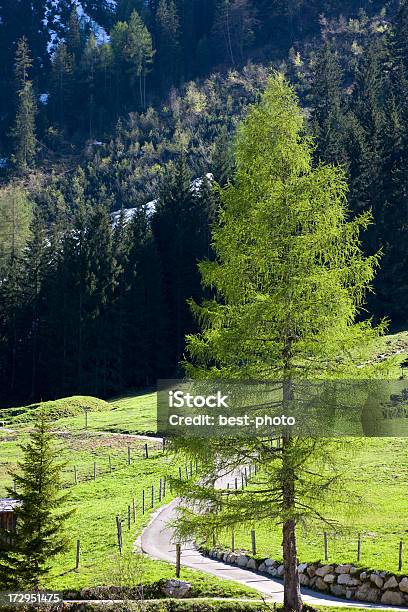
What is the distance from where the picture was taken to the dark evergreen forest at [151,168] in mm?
86938

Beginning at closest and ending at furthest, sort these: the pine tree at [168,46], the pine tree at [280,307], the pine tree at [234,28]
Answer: the pine tree at [280,307]
the pine tree at [234,28]
the pine tree at [168,46]

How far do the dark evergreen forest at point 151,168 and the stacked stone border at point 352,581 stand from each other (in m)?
10.7

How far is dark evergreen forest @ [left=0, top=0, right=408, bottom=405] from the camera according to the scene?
8694 cm

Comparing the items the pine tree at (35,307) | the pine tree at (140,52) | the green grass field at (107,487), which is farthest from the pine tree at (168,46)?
the green grass field at (107,487)

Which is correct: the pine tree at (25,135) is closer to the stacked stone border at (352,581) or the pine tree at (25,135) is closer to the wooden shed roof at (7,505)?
the wooden shed roof at (7,505)

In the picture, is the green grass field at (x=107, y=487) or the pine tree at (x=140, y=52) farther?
the pine tree at (x=140, y=52)

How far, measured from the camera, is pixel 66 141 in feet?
605

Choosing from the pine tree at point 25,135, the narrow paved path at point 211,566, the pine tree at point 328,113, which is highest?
the pine tree at point 25,135

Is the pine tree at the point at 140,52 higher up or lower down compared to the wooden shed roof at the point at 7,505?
higher up

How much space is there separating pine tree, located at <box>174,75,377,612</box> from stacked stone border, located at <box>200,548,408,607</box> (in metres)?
5.59

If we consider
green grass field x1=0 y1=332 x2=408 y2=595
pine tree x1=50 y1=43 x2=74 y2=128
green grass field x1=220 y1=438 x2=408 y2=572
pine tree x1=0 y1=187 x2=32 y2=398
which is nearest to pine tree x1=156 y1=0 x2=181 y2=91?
pine tree x1=50 y1=43 x2=74 y2=128

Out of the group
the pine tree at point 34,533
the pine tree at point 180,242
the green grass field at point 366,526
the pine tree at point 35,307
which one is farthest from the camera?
the pine tree at point 35,307

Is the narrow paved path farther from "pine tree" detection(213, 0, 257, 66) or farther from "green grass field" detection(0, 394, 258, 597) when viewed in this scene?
"pine tree" detection(213, 0, 257, 66)

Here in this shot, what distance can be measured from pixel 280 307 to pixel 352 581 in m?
10.9
